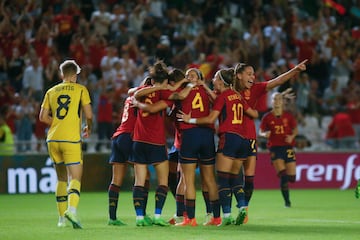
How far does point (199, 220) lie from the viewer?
50.4 feet

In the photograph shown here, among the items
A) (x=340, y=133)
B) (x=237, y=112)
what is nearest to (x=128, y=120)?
(x=237, y=112)

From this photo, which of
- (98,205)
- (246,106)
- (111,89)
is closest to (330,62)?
(111,89)

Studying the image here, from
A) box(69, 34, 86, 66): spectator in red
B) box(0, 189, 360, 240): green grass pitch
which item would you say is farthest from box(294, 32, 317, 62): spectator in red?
box(69, 34, 86, 66): spectator in red

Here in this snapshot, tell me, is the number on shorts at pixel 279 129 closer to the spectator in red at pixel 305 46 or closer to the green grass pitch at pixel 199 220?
the green grass pitch at pixel 199 220

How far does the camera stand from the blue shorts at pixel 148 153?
13.8 metres

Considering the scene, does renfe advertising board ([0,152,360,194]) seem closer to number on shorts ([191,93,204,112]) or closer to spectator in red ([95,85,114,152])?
spectator in red ([95,85,114,152])

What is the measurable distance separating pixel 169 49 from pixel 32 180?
245 inches

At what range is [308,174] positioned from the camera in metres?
25.4

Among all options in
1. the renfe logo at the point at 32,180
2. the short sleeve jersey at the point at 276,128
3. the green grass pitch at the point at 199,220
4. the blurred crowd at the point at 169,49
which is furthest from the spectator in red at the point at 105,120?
the short sleeve jersey at the point at 276,128

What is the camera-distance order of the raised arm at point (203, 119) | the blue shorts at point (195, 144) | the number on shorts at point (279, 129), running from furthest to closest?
the number on shorts at point (279, 129) < the blue shorts at point (195, 144) < the raised arm at point (203, 119)

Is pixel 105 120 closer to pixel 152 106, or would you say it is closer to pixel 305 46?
pixel 305 46

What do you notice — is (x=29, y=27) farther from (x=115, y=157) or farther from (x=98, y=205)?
(x=115, y=157)

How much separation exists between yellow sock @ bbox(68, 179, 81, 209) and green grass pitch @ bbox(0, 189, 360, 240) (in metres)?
0.37

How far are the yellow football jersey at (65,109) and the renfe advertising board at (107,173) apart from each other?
10116 millimetres
